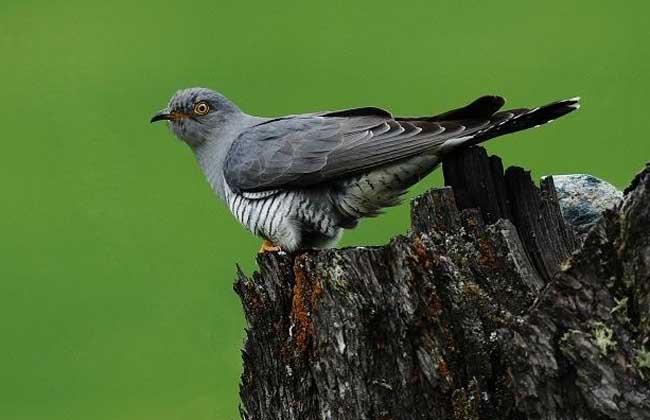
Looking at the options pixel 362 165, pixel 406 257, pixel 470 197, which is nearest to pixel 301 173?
pixel 362 165

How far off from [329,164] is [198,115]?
1.57 m

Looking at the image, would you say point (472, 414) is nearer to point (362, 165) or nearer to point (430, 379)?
point (430, 379)

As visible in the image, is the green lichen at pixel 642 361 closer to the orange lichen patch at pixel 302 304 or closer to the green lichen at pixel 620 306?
the green lichen at pixel 620 306

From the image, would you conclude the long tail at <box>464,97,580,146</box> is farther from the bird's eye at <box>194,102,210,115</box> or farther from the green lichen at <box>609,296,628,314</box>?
the bird's eye at <box>194,102,210,115</box>

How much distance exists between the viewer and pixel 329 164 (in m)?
5.96

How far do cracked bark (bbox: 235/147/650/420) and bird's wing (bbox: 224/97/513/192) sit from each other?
93 centimetres

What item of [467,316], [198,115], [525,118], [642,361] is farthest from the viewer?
[198,115]

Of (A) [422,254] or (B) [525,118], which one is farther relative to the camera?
(B) [525,118]

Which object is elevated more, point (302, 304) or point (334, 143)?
point (334, 143)

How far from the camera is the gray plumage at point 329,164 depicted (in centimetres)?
562

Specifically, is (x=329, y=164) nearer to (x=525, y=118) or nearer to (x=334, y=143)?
(x=334, y=143)

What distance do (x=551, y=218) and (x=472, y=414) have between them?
1.14 metres

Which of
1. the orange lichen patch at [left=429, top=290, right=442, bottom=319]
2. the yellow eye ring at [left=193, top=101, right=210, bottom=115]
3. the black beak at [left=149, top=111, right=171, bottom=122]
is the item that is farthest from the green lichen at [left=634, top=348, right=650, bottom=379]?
the black beak at [left=149, top=111, right=171, bottom=122]

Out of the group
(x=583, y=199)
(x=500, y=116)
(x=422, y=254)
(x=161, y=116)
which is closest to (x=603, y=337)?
(x=422, y=254)
